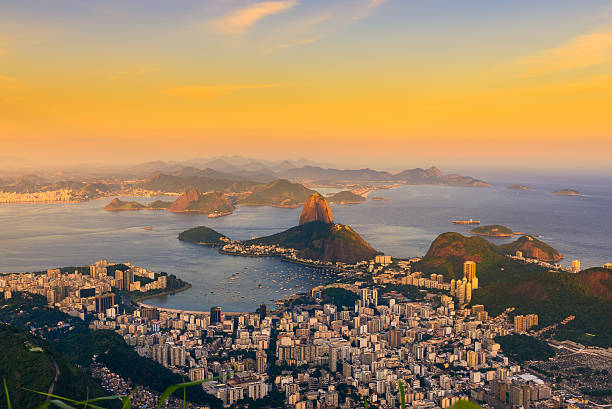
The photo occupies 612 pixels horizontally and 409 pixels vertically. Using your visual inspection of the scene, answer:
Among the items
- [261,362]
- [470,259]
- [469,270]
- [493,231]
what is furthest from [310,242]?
[261,362]

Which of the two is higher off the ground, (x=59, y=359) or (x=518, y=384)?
(x=59, y=359)

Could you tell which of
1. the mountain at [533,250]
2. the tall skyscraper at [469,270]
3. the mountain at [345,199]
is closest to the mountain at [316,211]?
the mountain at [533,250]

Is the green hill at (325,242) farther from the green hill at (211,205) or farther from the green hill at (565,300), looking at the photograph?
the green hill at (211,205)

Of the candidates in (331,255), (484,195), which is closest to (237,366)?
(331,255)

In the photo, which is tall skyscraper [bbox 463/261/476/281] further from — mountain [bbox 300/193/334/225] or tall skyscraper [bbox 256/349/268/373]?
mountain [bbox 300/193/334/225]

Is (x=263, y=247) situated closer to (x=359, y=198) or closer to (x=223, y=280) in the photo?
(x=223, y=280)

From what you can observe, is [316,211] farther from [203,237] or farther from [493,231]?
[493,231]
